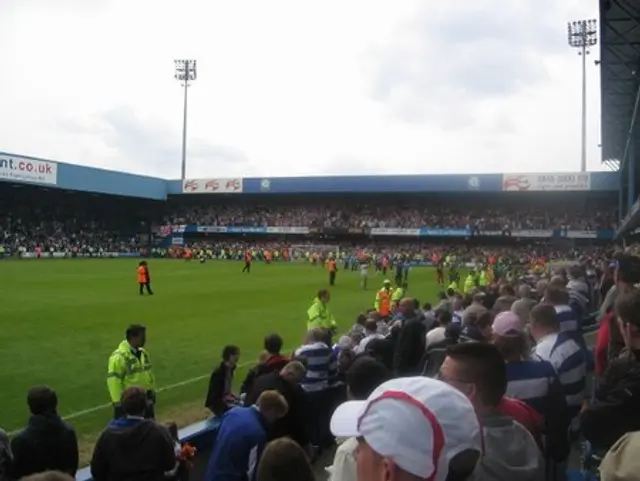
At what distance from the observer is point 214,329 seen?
18.5 meters

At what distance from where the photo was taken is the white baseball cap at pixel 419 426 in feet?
5.76

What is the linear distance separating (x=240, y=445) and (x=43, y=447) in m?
1.56

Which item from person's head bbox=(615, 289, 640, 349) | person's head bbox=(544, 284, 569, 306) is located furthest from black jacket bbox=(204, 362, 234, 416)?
person's head bbox=(615, 289, 640, 349)

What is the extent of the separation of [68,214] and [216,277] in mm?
36966

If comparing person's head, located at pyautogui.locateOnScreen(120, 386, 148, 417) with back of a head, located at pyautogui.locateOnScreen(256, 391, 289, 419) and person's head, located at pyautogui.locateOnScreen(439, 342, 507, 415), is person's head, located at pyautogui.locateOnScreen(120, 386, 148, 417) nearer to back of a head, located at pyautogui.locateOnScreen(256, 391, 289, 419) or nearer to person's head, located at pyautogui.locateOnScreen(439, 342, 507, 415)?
back of a head, located at pyautogui.locateOnScreen(256, 391, 289, 419)

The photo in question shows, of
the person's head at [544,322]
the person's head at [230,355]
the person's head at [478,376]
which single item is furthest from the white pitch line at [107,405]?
the person's head at [478,376]

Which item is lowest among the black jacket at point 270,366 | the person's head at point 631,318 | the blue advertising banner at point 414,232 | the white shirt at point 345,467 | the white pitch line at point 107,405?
the white pitch line at point 107,405

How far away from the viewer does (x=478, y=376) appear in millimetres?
3240

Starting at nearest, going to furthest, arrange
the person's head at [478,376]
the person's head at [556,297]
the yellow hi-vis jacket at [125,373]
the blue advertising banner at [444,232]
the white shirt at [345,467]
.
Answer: the white shirt at [345,467] < the person's head at [478,376] < the person's head at [556,297] < the yellow hi-vis jacket at [125,373] < the blue advertising banner at [444,232]

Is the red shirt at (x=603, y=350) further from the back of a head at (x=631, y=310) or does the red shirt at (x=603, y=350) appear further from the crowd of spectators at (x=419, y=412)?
the back of a head at (x=631, y=310)

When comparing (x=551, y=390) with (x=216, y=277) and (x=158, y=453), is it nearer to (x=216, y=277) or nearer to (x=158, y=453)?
(x=158, y=453)

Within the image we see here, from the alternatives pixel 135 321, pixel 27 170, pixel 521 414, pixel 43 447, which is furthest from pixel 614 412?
pixel 27 170

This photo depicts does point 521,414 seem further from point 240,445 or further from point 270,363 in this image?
point 270,363

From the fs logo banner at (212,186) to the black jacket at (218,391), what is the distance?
64.0 metres
